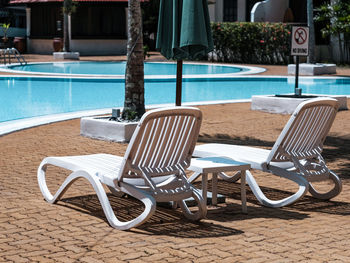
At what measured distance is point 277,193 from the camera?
664cm

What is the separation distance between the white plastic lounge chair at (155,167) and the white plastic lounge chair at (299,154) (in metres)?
0.85

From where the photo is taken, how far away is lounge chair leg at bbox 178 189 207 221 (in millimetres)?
5324

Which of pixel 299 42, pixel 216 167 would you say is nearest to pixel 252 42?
pixel 299 42

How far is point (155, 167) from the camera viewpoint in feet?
17.5

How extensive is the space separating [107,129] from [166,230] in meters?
5.00

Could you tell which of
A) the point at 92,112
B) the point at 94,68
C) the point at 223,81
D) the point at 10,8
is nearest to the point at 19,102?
the point at 92,112

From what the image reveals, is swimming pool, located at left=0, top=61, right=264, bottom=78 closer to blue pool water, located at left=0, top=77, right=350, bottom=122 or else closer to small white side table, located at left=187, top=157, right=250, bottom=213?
blue pool water, located at left=0, top=77, right=350, bottom=122

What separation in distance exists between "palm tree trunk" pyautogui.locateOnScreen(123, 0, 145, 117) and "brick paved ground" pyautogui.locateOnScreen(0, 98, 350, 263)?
278 cm

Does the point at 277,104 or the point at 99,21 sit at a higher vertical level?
the point at 99,21

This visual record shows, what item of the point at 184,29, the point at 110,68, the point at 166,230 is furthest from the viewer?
the point at 110,68

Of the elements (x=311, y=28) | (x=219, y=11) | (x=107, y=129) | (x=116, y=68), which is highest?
(x=219, y=11)

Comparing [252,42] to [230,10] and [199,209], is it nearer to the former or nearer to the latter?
[230,10]

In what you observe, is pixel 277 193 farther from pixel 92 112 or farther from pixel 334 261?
pixel 92 112

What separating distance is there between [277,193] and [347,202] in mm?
700
